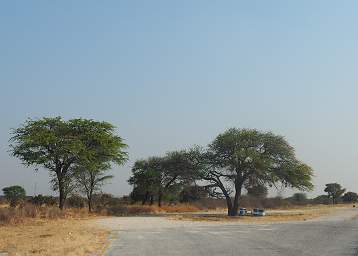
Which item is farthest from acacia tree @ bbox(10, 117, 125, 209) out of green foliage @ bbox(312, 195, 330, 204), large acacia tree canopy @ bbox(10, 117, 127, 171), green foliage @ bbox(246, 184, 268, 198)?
green foliage @ bbox(312, 195, 330, 204)

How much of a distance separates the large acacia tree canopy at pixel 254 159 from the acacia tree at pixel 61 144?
10.2 m

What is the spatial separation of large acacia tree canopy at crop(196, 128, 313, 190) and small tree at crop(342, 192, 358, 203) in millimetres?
79873

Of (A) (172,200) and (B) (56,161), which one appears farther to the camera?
→ (A) (172,200)

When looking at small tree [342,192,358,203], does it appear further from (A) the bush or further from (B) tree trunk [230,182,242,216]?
(A) the bush

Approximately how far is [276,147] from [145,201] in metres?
24.0

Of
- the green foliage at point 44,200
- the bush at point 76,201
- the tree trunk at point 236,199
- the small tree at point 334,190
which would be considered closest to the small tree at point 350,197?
the small tree at point 334,190

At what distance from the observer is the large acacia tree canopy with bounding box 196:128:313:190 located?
5159 centimetres

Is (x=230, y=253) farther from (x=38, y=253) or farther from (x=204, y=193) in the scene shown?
(x=204, y=193)

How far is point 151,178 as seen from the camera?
6525 cm

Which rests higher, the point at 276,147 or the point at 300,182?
the point at 276,147

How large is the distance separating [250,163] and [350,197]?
281ft

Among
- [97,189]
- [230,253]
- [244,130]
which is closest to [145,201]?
[97,189]

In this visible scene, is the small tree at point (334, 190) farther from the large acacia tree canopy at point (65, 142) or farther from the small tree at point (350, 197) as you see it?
the large acacia tree canopy at point (65, 142)

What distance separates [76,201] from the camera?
187 ft
